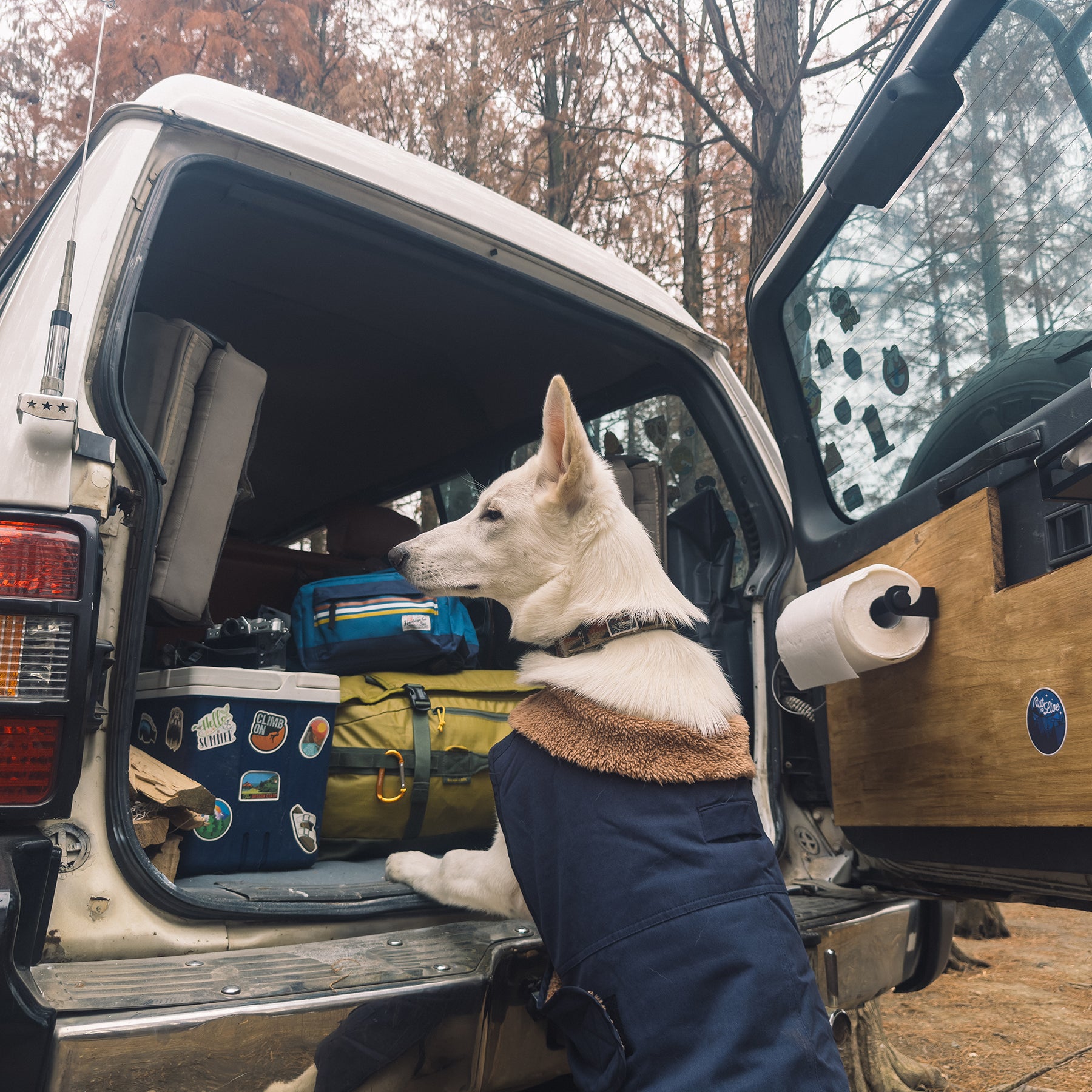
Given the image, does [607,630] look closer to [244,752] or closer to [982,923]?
[244,752]

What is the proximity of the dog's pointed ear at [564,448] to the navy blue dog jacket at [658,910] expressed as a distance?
55 cm

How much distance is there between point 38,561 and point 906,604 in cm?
159

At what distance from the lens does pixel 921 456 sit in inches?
80.8

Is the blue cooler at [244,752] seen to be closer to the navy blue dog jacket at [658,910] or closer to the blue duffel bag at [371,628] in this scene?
the blue duffel bag at [371,628]

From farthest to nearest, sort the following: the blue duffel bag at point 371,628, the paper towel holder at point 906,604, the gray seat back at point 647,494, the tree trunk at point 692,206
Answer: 1. the tree trunk at point 692,206
2. the gray seat back at point 647,494
3. the blue duffel bag at point 371,628
4. the paper towel holder at point 906,604

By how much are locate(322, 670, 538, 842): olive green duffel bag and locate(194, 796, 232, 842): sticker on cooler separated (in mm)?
366

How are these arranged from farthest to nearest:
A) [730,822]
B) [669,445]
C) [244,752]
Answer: [669,445], [244,752], [730,822]

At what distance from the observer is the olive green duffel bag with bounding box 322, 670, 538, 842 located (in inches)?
Result: 93.9

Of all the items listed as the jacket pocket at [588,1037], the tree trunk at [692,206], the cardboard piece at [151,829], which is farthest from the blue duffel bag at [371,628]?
the tree trunk at [692,206]

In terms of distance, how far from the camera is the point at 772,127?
5.42 metres

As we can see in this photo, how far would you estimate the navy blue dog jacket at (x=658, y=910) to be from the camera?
53.5 inches

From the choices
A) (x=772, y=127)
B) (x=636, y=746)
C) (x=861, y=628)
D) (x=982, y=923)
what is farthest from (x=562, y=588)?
(x=982, y=923)

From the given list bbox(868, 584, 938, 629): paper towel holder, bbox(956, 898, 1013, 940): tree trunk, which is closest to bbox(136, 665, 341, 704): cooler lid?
bbox(868, 584, 938, 629): paper towel holder

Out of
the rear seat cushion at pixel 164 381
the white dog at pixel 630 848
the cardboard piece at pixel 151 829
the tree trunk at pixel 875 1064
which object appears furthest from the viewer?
the tree trunk at pixel 875 1064
